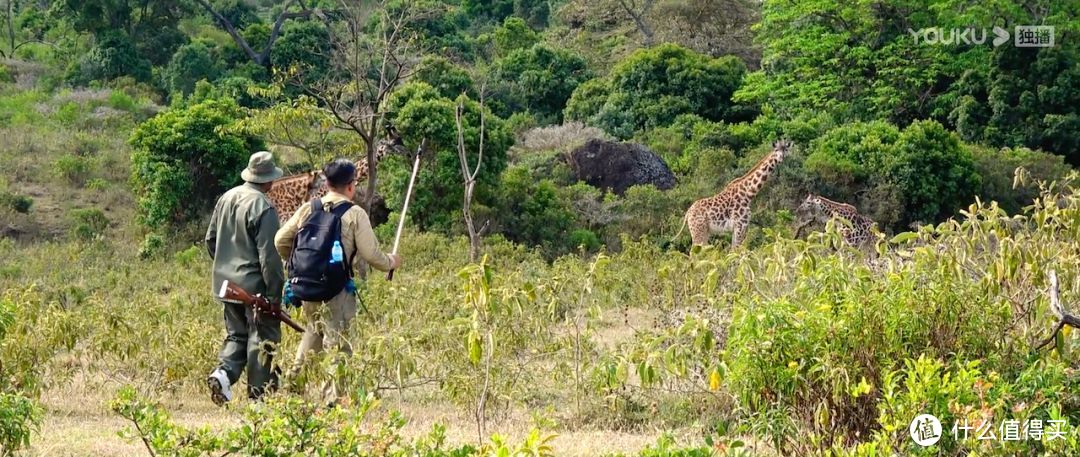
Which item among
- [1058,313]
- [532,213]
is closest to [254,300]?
[1058,313]

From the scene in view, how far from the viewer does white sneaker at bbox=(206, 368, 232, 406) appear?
22.5ft

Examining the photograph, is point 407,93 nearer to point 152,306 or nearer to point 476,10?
point 152,306

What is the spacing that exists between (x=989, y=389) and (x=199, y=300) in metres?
7.26

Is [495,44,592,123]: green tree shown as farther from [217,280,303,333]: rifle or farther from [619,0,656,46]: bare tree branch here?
[217,280,303,333]: rifle

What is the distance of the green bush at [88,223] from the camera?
1523 centimetres

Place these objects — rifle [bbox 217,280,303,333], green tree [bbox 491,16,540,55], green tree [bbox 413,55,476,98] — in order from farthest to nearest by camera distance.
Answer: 1. green tree [bbox 491,16,540,55]
2. green tree [bbox 413,55,476,98]
3. rifle [bbox 217,280,303,333]

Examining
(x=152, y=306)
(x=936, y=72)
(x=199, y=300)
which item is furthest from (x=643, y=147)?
(x=152, y=306)

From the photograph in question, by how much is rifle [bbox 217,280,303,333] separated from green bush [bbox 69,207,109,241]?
899cm

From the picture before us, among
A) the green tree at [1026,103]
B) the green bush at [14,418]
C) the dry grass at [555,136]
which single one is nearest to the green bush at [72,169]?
the dry grass at [555,136]

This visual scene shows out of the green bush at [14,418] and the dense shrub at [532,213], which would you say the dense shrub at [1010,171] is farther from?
the green bush at [14,418]

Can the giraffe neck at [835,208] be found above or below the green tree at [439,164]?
below

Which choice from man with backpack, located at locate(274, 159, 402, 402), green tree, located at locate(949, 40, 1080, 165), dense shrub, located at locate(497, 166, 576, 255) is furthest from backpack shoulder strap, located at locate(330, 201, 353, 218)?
green tree, located at locate(949, 40, 1080, 165)

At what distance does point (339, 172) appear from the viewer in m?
6.57

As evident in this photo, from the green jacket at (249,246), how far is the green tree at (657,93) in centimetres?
→ 1415
